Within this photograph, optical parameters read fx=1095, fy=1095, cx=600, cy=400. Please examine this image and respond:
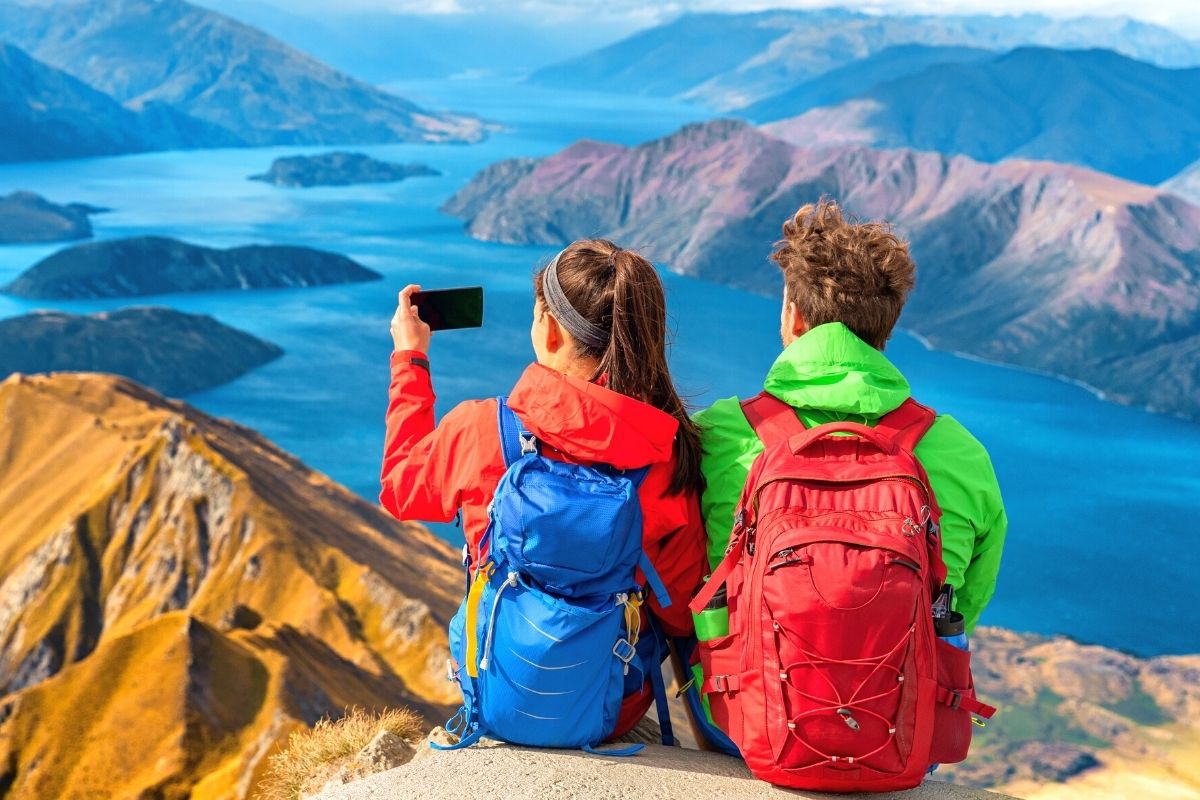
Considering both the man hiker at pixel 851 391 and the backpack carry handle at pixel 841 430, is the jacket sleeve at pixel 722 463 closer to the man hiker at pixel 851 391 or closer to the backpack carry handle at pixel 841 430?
the man hiker at pixel 851 391

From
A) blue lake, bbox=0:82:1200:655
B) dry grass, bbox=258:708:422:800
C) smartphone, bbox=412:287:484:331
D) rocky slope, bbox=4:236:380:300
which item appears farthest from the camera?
rocky slope, bbox=4:236:380:300

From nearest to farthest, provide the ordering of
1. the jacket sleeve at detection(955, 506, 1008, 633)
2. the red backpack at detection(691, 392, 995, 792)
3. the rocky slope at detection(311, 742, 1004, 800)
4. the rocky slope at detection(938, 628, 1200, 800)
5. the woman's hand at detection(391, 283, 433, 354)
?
the red backpack at detection(691, 392, 995, 792) → the rocky slope at detection(311, 742, 1004, 800) → the jacket sleeve at detection(955, 506, 1008, 633) → the woman's hand at detection(391, 283, 433, 354) → the rocky slope at detection(938, 628, 1200, 800)

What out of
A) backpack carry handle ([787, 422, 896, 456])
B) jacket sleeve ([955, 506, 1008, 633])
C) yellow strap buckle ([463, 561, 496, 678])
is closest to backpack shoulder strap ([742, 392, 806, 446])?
backpack carry handle ([787, 422, 896, 456])

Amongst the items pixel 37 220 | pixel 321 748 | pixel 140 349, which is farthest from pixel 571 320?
pixel 37 220

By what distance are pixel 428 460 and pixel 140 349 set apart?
107m

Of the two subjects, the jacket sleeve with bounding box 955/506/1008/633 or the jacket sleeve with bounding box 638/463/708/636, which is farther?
the jacket sleeve with bounding box 955/506/1008/633

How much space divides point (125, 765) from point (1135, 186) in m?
151

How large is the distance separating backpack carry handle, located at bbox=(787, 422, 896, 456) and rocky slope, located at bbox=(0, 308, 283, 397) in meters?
101

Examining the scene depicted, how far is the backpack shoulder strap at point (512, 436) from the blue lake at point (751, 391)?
2844 centimetres

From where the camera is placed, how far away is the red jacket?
12.7 ft

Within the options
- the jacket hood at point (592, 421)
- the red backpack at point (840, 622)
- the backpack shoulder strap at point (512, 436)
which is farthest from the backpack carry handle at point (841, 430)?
the backpack shoulder strap at point (512, 436)

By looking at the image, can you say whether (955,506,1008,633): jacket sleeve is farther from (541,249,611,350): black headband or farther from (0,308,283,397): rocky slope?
(0,308,283,397): rocky slope

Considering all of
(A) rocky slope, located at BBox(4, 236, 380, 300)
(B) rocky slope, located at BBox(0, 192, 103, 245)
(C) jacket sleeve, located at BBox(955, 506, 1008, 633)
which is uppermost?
(C) jacket sleeve, located at BBox(955, 506, 1008, 633)

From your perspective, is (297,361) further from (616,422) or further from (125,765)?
(616,422)
